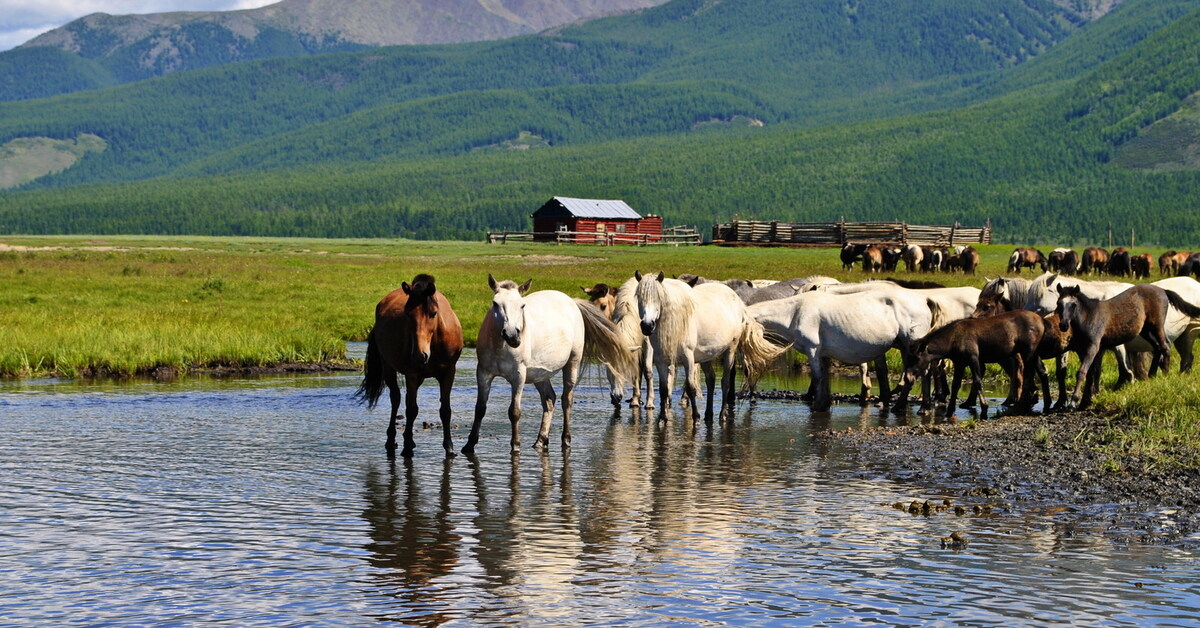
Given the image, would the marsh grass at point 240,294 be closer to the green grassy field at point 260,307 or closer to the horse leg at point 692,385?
the green grassy field at point 260,307

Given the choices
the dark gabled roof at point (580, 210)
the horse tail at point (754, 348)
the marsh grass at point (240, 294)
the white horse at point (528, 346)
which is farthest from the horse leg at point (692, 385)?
the dark gabled roof at point (580, 210)

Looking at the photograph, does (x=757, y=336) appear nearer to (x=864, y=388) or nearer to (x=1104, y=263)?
(x=864, y=388)

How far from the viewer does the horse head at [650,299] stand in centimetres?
1738

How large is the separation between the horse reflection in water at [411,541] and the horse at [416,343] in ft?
4.09

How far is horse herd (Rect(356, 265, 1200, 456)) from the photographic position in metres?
14.8

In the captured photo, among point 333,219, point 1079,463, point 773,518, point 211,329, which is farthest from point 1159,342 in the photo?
point 333,219

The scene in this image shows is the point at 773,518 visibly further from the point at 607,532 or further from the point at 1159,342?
the point at 1159,342

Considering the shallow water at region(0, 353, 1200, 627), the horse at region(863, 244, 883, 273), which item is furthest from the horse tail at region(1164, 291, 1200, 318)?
the horse at region(863, 244, 883, 273)

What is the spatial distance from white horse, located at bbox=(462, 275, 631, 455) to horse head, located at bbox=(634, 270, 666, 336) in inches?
43.2

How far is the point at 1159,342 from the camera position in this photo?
722 inches

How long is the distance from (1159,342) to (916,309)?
3.44 metres

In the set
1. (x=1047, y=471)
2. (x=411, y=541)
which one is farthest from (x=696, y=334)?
(x=411, y=541)

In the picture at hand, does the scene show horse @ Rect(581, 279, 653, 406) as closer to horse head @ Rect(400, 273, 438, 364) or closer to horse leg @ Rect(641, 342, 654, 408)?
horse leg @ Rect(641, 342, 654, 408)

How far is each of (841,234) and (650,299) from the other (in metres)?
71.9
